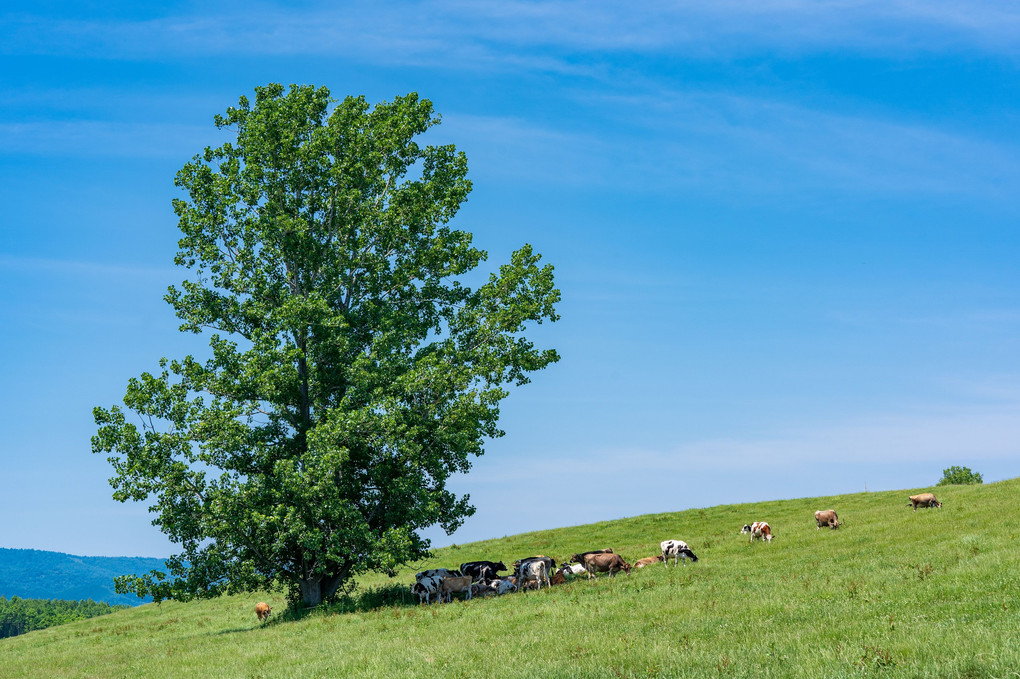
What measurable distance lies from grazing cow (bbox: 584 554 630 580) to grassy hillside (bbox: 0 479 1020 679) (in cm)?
129

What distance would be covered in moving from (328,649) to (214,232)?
781 inches

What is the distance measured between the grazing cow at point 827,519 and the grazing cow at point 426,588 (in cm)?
1904

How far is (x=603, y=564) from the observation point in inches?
1204

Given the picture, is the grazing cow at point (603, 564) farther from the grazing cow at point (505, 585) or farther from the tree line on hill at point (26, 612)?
the tree line on hill at point (26, 612)

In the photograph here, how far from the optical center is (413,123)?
35.3 m

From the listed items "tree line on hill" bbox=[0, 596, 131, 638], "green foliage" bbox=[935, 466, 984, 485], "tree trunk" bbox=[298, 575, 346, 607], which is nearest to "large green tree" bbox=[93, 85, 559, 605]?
"tree trunk" bbox=[298, 575, 346, 607]

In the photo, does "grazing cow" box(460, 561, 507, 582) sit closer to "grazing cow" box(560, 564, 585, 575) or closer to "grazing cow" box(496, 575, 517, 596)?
"grazing cow" box(496, 575, 517, 596)

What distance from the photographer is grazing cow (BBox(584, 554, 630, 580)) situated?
1204 inches

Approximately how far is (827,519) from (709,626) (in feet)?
78.4

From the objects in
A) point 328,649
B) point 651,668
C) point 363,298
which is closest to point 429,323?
point 363,298

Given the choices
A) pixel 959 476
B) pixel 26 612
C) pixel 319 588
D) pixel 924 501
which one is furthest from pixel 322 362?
pixel 26 612

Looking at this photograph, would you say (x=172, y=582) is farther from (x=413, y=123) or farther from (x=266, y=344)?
(x=413, y=123)

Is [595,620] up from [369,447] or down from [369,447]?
down

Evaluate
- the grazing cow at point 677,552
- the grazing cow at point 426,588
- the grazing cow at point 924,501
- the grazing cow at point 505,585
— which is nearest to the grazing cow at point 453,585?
the grazing cow at point 426,588
